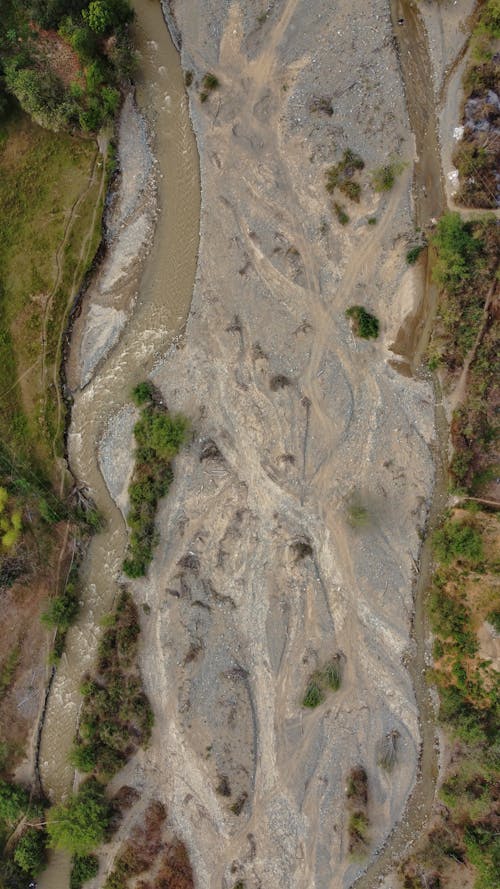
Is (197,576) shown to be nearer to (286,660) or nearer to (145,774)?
(286,660)

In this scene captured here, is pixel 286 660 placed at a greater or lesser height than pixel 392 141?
lesser

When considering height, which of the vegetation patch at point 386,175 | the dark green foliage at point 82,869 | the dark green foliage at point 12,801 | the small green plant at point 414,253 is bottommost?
the dark green foliage at point 82,869

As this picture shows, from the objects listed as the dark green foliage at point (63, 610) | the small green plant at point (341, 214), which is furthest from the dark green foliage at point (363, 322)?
the dark green foliage at point (63, 610)

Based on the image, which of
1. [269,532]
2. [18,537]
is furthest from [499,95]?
[18,537]

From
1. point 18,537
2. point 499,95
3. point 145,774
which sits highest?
point 499,95

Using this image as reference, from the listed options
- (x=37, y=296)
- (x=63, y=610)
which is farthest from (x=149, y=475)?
(x=37, y=296)

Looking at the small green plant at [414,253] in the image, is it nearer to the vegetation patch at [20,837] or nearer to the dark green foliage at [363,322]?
the dark green foliage at [363,322]

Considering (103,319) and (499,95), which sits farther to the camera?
(103,319)
